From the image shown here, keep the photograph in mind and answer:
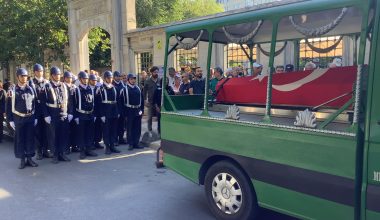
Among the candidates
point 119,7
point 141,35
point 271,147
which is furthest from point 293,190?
point 119,7

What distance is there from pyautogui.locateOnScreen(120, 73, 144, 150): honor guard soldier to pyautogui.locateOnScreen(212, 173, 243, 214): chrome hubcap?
4919 mm

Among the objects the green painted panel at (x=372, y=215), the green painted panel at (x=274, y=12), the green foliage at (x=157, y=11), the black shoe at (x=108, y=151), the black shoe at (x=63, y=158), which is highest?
the green foliage at (x=157, y=11)

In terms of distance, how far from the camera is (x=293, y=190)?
3.86 m

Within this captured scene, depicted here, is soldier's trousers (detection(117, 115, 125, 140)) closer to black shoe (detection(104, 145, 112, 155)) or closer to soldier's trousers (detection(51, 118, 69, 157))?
black shoe (detection(104, 145, 112, 155))

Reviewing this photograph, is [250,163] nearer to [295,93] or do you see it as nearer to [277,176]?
[277,176]

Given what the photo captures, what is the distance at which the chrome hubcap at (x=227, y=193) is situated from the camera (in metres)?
4.54

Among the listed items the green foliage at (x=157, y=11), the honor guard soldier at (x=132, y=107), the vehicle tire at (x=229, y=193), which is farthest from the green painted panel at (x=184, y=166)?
the green foliage at (x=157, y=11)

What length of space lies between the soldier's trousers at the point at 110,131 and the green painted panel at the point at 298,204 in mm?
5424

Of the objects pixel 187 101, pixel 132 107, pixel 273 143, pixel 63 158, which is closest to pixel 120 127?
pixel 132 107

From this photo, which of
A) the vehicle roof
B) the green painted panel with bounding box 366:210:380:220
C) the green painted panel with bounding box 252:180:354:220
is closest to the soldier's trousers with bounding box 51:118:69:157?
the vehicle roof

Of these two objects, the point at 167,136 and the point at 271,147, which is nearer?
the point at 271,147

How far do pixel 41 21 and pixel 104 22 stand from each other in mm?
5663

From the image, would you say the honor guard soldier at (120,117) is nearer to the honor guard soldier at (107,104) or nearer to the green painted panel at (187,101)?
the honor guard soldier at (107,104)

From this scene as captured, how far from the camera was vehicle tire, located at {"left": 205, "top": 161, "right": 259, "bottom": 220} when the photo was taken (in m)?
4.40
